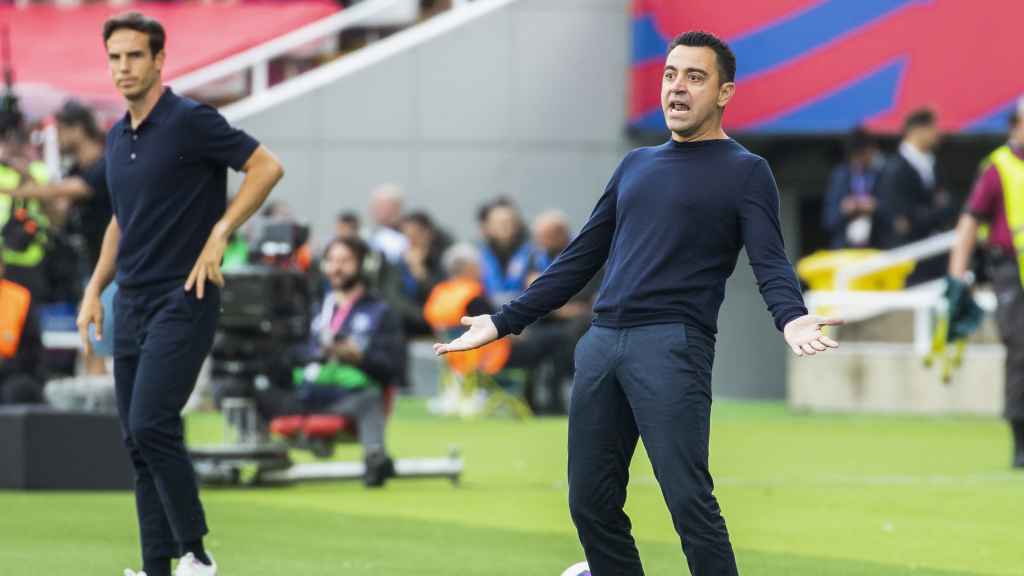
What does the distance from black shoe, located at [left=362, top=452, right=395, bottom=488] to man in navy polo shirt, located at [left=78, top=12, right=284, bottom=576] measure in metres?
4.84

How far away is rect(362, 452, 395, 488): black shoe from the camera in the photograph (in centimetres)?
1341

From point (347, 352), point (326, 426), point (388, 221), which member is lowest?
point (326, 426)

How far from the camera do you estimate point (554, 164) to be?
24406 millimetres

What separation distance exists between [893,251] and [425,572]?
12.7 m

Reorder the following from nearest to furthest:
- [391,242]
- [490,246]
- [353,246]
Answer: [353,246] → [490,246] → [391,242]

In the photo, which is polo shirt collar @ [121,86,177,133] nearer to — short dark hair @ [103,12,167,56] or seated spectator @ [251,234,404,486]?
short dark hair @ [103,12,167,56]

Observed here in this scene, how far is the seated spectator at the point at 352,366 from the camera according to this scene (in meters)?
13.5

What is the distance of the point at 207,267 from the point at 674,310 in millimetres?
→ 2299

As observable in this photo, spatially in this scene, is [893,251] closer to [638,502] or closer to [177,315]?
[638,502]

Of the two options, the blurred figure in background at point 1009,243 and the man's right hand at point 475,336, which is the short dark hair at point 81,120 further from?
the man's right hand at point 475,336

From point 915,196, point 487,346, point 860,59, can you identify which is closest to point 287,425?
point 487,346

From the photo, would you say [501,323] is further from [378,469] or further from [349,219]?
[349,219]

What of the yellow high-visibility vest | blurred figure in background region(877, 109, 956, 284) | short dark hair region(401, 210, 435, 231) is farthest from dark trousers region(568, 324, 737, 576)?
short dark hair region(401, 210, 435, 231)

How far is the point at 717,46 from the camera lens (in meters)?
6.91
